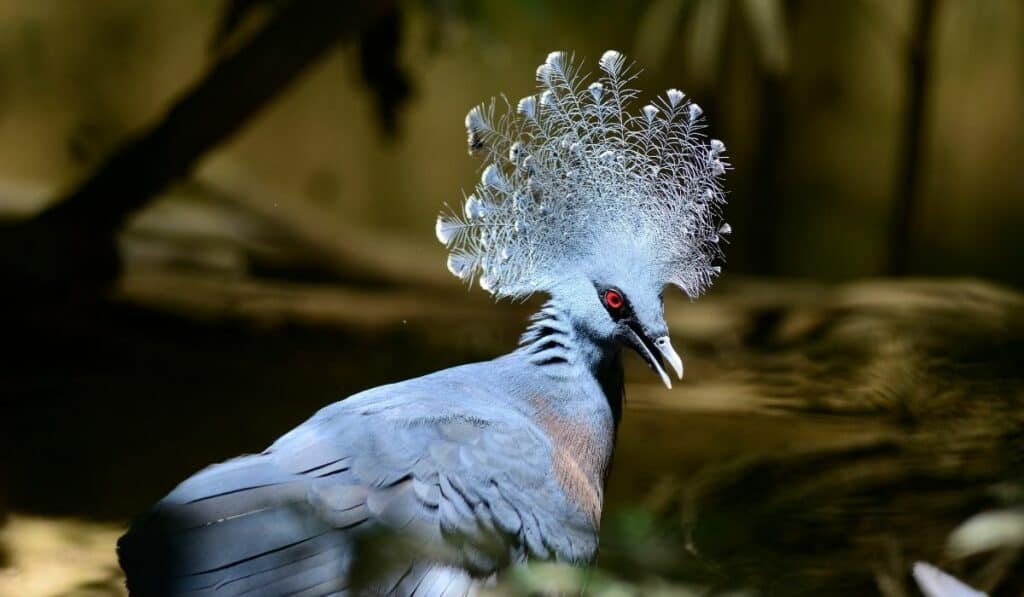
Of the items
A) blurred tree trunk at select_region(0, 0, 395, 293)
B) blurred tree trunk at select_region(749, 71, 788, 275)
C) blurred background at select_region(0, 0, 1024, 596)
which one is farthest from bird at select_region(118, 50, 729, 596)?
blurred tree trunk at select_region(749, 71, 788, 275)

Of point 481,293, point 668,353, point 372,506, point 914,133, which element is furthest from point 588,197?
point 914,133

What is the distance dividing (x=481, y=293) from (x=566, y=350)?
1359mm

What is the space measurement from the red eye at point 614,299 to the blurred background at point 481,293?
0.34 metres

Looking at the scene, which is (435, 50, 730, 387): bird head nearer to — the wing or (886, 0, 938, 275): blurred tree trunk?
the wing

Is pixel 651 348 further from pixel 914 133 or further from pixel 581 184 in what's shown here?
pixel 914 133

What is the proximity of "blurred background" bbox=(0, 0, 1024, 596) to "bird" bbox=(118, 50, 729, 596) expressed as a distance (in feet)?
0.59

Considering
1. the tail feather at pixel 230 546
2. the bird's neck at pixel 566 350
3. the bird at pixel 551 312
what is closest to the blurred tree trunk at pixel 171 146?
the bird at pixel 551 312

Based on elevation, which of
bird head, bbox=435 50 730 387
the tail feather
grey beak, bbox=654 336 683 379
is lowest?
the tail feather

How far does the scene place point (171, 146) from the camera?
3.19 m

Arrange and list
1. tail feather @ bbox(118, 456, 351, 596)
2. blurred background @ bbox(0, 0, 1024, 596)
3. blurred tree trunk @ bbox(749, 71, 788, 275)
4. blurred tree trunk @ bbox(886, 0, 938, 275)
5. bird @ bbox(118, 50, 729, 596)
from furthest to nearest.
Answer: blurred tree trunk @ bbox(749, 71, 788, 275), blurred tree trunk @ bbox(886, 0, 938, 275), blurred background @ bbox(0, 0, 1024, 596), bird @ bbox(118, 50, 729, 596), tail feather @ bbox(118, 456, 351, 596)

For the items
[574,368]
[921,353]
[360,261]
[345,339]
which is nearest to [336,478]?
[574,368]

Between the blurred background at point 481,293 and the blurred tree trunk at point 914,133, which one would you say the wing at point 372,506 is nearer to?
the blurred background at point 481,293

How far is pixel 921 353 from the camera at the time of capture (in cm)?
207

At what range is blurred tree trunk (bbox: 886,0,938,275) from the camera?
13.5ft
